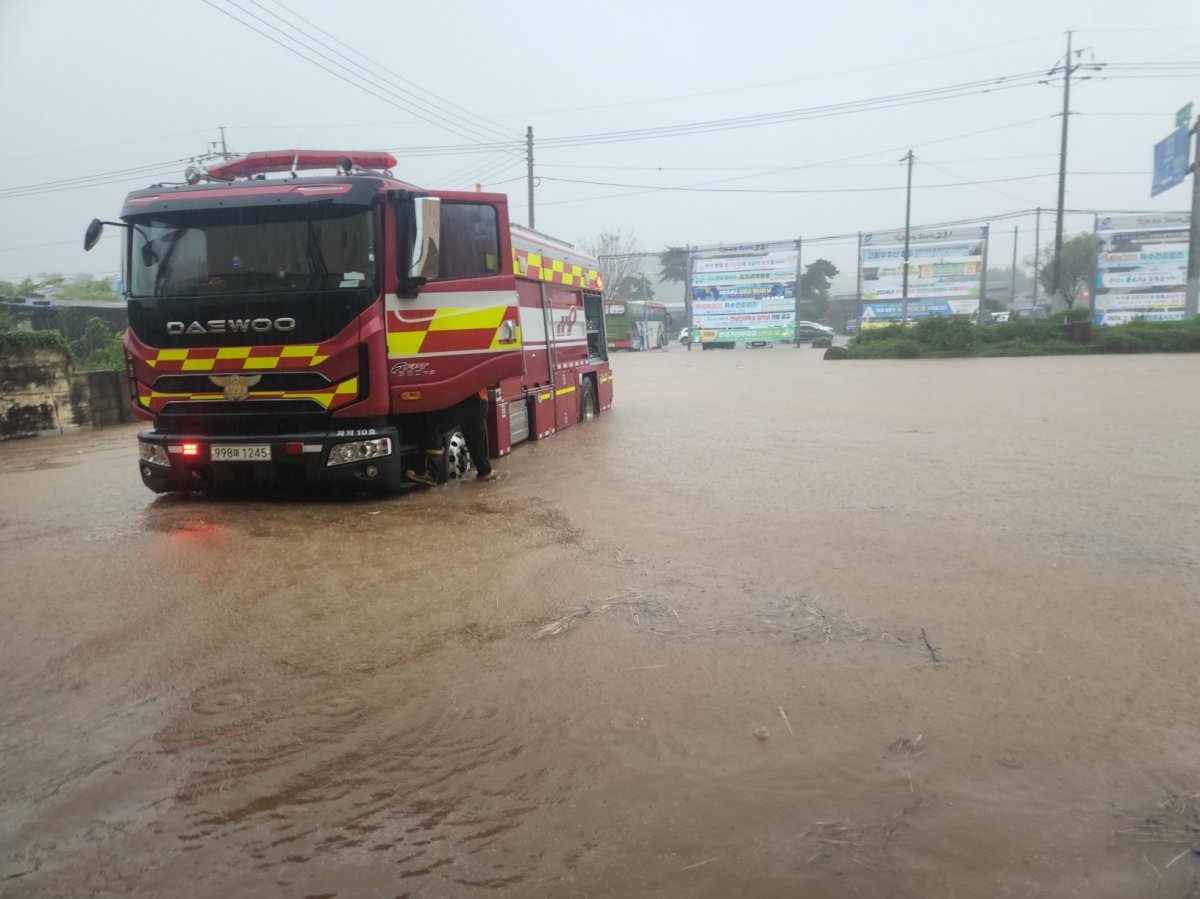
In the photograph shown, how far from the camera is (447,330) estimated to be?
22.9ft

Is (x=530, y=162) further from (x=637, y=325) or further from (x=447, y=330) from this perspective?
(x=447, y=330)

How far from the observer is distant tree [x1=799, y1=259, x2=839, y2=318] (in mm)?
70438

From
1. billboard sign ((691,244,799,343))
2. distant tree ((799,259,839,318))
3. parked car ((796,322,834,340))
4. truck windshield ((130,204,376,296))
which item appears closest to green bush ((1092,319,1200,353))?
billboard sign ((691,244,799,343))

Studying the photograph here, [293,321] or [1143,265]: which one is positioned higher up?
[1143,265]

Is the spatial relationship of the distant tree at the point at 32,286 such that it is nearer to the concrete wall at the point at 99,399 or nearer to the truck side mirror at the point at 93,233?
the concrete wall at the point at 99,399

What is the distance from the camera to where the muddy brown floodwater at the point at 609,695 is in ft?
7.91

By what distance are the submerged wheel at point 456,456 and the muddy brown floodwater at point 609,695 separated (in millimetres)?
678

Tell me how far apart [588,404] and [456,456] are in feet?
18.5

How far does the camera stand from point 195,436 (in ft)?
22.2

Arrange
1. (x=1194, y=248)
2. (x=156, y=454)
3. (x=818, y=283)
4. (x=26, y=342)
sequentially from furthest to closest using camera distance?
1. (x=818, y=283)
2. (x=1194, y=248)
3. (x=26, y=342)
4. (x=156, y=454)

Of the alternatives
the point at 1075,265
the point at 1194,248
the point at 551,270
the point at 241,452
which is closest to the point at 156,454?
the point at 241,452

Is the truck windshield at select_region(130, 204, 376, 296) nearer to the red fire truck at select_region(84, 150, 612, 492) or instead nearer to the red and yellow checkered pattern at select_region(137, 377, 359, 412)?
the red fire truck at select_region(84, 150, 612, 492)

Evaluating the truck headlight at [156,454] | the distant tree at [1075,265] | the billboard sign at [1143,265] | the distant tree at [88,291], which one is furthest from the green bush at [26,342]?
the distant tree at [1075,265]

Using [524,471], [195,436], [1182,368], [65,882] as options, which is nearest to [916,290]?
[1182,368]
